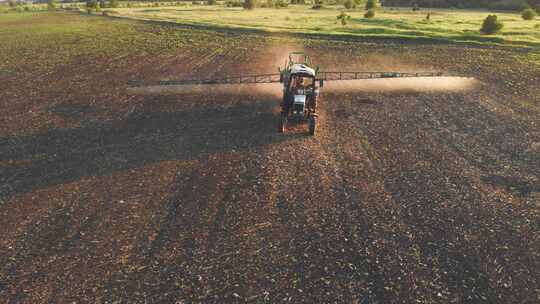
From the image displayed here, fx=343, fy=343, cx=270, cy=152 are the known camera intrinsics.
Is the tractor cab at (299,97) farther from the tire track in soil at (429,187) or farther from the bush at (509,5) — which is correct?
the bush at (509,5)

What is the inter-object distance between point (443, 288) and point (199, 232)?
5.86 m

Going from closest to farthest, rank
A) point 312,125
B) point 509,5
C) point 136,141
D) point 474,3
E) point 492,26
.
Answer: point 136,141 < point 312,125 < point 492,26 < point 509,5 < point 474,3

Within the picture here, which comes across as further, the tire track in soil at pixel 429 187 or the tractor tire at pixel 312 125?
the tractor tire at pixel 312 125

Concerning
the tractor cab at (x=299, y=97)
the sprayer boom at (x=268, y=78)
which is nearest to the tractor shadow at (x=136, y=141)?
the tractor cab at (x=299, y=97)

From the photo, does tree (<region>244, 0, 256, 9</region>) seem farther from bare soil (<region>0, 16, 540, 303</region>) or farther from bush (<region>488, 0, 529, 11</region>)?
bare soil (<region>0, 16, 540, 303</region>)

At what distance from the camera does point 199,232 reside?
8.97 meters

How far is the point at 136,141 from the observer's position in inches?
557

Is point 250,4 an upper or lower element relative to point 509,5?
upper

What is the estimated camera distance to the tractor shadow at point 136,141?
468 inches

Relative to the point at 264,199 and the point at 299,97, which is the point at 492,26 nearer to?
the point at 299,97

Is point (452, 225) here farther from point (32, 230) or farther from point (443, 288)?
point (32, 230)

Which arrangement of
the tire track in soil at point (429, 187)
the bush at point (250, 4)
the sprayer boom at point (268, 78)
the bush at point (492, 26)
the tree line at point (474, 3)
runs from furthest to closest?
the bush at point (250, 4)
the tree line at point (474, 3)
the bush at point (492, 26)
the sprayer boom at point (268, 78)
the tire track in soil at point (429, 187)

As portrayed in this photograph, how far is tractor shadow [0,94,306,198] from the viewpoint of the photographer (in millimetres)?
11898

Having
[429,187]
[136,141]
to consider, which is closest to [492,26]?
[429,187]
